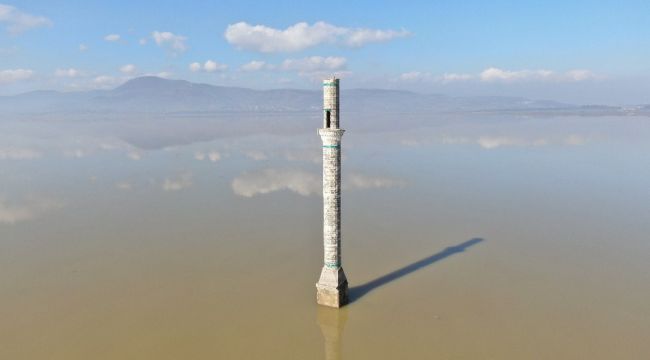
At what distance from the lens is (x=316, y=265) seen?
16578 millimetres

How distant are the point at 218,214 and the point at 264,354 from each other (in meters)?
12.5

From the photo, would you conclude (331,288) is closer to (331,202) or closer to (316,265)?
(331,202)

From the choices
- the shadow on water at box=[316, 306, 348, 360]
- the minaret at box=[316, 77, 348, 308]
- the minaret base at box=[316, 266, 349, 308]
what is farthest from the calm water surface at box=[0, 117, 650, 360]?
the minaret at box=[316, 77, 348, 308]

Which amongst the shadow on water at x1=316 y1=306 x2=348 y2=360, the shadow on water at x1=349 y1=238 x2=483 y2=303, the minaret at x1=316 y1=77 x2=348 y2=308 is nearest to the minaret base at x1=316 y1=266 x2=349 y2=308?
the minaret at x1=316 y1=77 x2=348 y2=308

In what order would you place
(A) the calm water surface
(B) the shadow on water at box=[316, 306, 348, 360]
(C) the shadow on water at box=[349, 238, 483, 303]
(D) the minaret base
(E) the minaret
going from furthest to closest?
1. (C) the shadow on water at box=[349, 238, 483, 303]
2. (D) the minaret base
3. (E) the minaret
4. (A) the calm water surface
5. (B) the shadow on water at box=[316, 306, 348, 360]

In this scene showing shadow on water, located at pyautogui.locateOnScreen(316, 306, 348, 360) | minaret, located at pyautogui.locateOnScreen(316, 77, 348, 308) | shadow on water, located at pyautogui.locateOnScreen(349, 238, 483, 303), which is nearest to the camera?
shadow on water, located at pyautogui.locateOnScreen(316, 306, 348, 360)

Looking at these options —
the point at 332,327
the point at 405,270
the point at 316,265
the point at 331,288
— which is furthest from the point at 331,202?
the point at 405,270

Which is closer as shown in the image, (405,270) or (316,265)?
(405,270)

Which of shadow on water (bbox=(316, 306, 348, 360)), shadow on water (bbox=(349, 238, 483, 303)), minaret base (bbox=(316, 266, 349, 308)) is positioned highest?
minaret base (bbox=(316, 266, 349, 308))

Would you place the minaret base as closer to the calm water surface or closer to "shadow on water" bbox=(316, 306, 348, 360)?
"shadow on water" bbox=(316, 306, 348, 360)

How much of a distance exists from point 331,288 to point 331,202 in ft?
8.36

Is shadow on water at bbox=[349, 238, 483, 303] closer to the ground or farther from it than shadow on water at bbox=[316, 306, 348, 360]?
farther from it

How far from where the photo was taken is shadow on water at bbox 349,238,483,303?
14461mm

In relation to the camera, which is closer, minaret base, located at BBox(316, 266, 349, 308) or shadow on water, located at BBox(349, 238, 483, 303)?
minaret base, located at BBox(316, 266, 349, 308)
